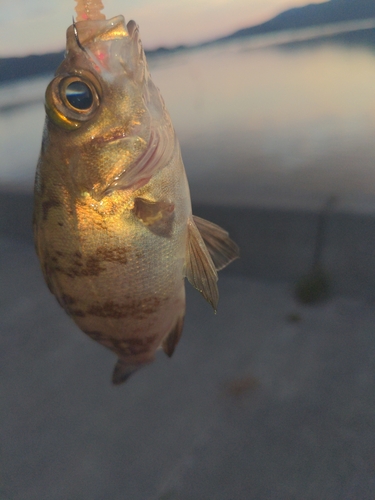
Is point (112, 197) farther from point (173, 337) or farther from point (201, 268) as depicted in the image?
point (173, 337)

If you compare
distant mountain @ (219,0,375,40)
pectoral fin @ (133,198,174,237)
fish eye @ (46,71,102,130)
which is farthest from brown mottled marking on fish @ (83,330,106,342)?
distant mountain @ (219,0,375,40)

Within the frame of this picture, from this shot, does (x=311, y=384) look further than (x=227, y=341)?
No

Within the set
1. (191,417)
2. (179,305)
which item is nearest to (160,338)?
(179,305)

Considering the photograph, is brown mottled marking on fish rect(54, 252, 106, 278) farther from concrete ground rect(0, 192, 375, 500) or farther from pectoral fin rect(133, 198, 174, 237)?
concrete ground rect(0, 192, 375, 500)

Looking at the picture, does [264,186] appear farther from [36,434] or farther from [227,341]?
[36,434]

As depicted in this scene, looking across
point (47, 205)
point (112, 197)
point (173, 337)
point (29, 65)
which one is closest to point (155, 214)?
point (112, 197)
